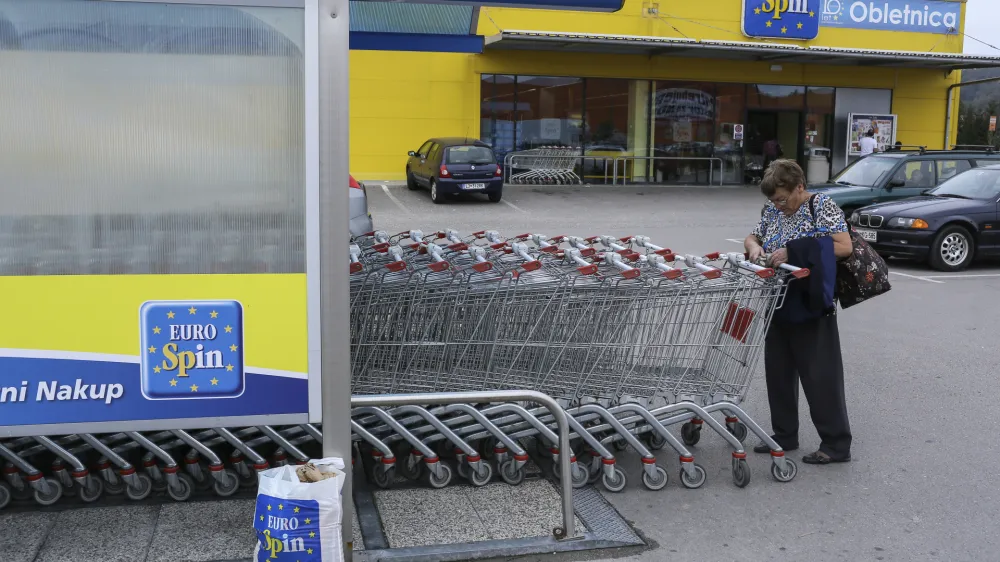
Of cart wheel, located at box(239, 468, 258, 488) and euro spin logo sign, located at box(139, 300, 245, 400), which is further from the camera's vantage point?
cart wheel, located at box(239, 468, 258, 488)

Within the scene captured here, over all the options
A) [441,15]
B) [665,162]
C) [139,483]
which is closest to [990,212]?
[441,15]

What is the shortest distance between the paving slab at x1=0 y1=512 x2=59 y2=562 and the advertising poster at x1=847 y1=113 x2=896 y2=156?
2873 cm

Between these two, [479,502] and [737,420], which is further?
[737,420]

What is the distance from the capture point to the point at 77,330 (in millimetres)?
3521

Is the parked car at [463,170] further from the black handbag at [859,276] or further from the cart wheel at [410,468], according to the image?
the cart wheel at [410,468]

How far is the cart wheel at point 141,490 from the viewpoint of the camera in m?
4.80

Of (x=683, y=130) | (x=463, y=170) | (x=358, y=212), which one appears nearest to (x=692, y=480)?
(x=358, y=212)

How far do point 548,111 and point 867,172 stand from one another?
12.3 m

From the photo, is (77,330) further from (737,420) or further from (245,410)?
(737,420)

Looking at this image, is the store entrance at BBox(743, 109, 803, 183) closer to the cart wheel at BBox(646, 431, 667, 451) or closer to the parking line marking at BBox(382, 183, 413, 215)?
the parking line marking at BBox(382, 183, 413, 215)

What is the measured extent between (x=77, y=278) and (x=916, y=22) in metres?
30.9

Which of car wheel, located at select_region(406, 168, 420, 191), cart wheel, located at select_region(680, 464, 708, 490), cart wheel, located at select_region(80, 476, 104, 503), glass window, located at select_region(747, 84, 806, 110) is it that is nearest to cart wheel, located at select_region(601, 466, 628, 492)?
cart wheel, located at select_region(680, 464, 708, 490)

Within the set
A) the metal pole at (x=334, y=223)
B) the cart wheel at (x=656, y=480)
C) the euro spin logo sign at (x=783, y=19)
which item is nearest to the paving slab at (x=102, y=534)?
the metal pole at (x=334, y=223)

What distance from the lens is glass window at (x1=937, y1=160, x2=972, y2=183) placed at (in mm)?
16094
